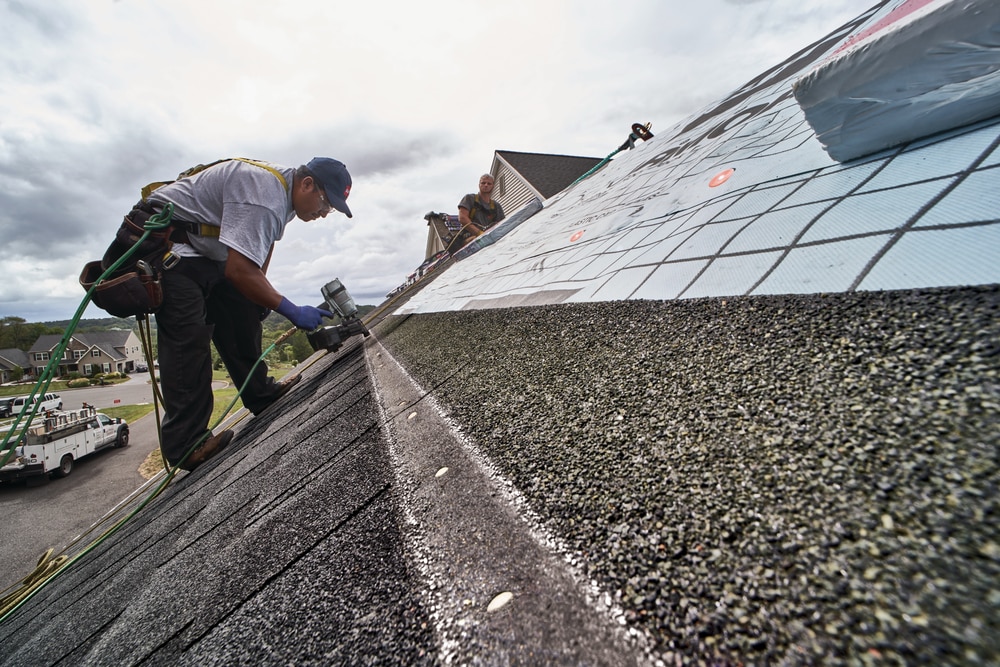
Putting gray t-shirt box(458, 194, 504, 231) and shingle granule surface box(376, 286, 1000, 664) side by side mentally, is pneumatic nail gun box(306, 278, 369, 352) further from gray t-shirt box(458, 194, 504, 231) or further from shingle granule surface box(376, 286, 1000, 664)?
gray t-shirt box(458, 194, 504, 231)

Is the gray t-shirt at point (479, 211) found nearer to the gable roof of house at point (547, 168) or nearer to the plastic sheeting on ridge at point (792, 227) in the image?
the gable roof of house at point (547, 168)

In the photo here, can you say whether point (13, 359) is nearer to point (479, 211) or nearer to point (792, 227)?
point (479, 211)

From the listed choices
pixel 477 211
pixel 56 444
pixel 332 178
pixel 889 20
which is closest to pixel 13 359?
pixel 56 444

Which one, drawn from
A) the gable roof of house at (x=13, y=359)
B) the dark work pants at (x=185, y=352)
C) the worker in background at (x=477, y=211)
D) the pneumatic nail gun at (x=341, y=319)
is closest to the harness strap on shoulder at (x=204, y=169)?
the dark work pants at (x=185, y=352)

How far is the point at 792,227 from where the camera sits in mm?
1142

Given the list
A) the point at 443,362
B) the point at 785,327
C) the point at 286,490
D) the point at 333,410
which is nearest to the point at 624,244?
the point at 443,362

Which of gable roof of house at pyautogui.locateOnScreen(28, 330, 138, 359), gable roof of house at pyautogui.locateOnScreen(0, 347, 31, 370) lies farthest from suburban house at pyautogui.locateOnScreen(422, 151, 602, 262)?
gable roof of house at pyautogui.locateOnScreen(0, 347, 31, 370)

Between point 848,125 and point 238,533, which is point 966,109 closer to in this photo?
point 848,125

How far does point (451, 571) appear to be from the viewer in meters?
0.53

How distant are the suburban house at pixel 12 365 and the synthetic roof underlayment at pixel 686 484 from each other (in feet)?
243

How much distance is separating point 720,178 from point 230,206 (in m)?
2.91

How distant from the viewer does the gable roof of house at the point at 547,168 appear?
43.9ft

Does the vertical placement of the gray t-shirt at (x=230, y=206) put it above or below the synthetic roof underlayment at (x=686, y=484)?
above

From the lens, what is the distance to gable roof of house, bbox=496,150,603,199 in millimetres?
13375
